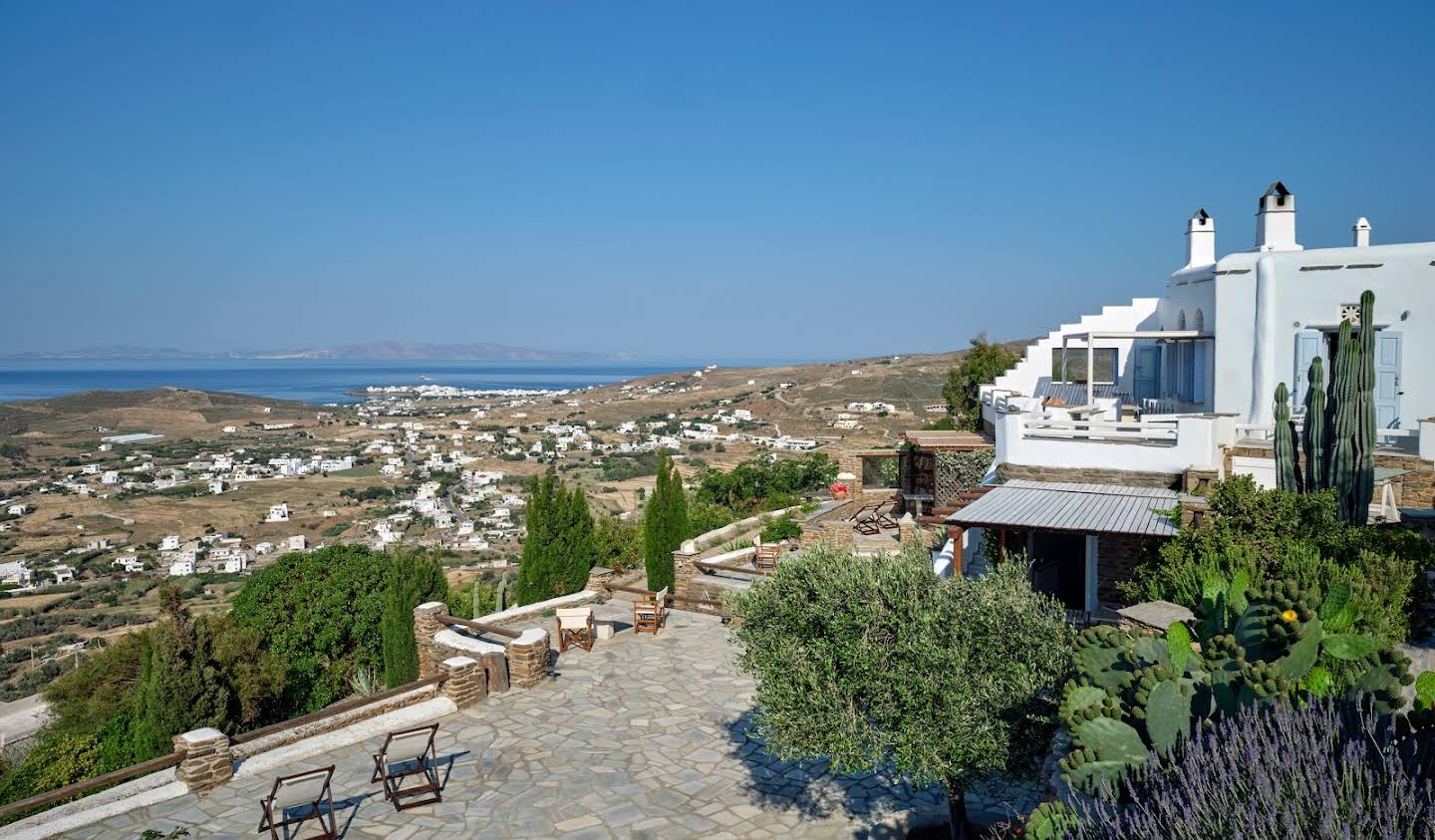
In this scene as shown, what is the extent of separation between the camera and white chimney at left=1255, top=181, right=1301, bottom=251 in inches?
645

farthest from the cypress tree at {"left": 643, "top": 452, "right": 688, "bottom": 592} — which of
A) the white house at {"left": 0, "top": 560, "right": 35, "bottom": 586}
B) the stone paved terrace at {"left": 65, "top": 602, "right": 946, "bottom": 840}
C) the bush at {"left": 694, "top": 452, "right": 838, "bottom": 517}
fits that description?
the white house at {"left": 0, "top": 560, "right": 35, "bottom": 586}

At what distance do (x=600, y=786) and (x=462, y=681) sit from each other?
3.11m

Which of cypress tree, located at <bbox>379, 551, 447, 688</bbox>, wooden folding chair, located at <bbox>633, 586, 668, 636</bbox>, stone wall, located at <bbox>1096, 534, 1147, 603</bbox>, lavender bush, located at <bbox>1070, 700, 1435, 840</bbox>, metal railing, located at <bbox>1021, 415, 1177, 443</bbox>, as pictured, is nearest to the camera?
lavender bush, located at <bbox>1070, 700, 1435, 840</bbox>

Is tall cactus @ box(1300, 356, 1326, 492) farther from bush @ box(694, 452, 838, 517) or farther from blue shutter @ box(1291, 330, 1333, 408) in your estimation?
bush @ box(694, 452, 838, 517)

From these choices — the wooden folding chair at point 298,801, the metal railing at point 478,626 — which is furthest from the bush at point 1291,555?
the wooden folding chair at point 298,801

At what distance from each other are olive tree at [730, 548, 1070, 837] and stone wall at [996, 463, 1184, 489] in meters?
7.66

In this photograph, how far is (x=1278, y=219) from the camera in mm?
16422

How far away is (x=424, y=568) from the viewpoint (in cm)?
1708

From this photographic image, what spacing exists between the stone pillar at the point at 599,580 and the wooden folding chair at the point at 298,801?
928 cm

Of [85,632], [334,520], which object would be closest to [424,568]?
[85,632]

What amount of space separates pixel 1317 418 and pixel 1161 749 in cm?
884

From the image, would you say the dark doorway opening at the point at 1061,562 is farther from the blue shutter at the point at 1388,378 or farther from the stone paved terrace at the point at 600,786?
the stone paved terrace at the point at 600,786

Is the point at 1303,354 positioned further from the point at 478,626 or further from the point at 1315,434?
the point at 478,626

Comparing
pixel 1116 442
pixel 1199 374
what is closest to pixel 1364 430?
pixel 1116 442
